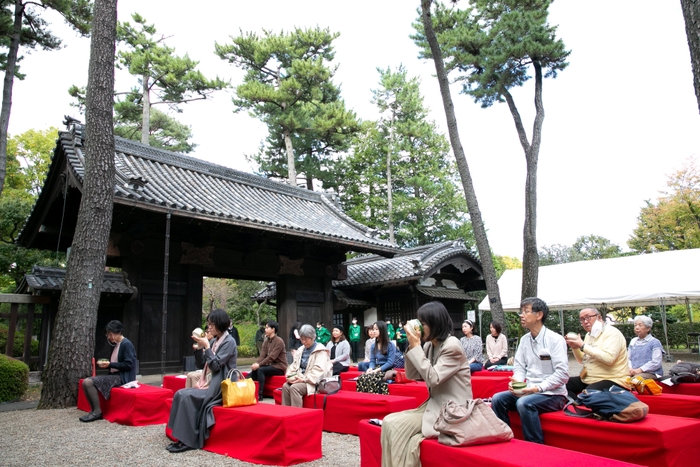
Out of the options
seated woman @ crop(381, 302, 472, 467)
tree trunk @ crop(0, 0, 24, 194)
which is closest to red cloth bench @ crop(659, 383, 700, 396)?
seated woman @ crop(381, 302, 472, 467)

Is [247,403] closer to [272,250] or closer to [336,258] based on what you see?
[272,250]

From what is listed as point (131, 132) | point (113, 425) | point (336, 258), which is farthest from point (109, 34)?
point (131, 132)

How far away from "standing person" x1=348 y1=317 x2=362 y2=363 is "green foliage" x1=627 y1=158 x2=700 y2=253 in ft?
64.8

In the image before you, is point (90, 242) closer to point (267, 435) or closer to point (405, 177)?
point (267, 435)

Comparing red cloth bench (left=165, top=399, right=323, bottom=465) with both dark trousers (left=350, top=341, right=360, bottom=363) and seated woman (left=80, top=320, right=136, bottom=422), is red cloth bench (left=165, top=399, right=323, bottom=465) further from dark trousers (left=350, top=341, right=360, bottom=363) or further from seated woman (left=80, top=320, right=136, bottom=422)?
dark trousers (left=350, top=341, right=360, bottom=363)

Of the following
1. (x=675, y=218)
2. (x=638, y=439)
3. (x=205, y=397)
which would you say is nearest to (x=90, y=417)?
(x=205, y=397)

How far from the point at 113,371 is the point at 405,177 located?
23.0m

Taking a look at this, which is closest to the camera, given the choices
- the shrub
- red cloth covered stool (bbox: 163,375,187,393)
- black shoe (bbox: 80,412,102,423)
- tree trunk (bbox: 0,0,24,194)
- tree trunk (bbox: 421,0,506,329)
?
black shoe (bbox: 80,412,102,423)

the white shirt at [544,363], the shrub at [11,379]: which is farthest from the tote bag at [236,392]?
the shrub at [11,379]

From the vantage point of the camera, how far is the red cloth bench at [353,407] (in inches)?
214

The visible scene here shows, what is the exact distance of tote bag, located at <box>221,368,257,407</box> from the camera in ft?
16.3

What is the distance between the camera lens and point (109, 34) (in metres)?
8.19

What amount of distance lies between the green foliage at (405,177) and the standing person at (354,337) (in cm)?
1055

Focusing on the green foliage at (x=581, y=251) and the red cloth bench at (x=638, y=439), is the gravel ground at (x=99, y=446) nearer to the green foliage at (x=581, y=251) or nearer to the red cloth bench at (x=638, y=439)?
the red cloth bench at (x=638, y=439)
